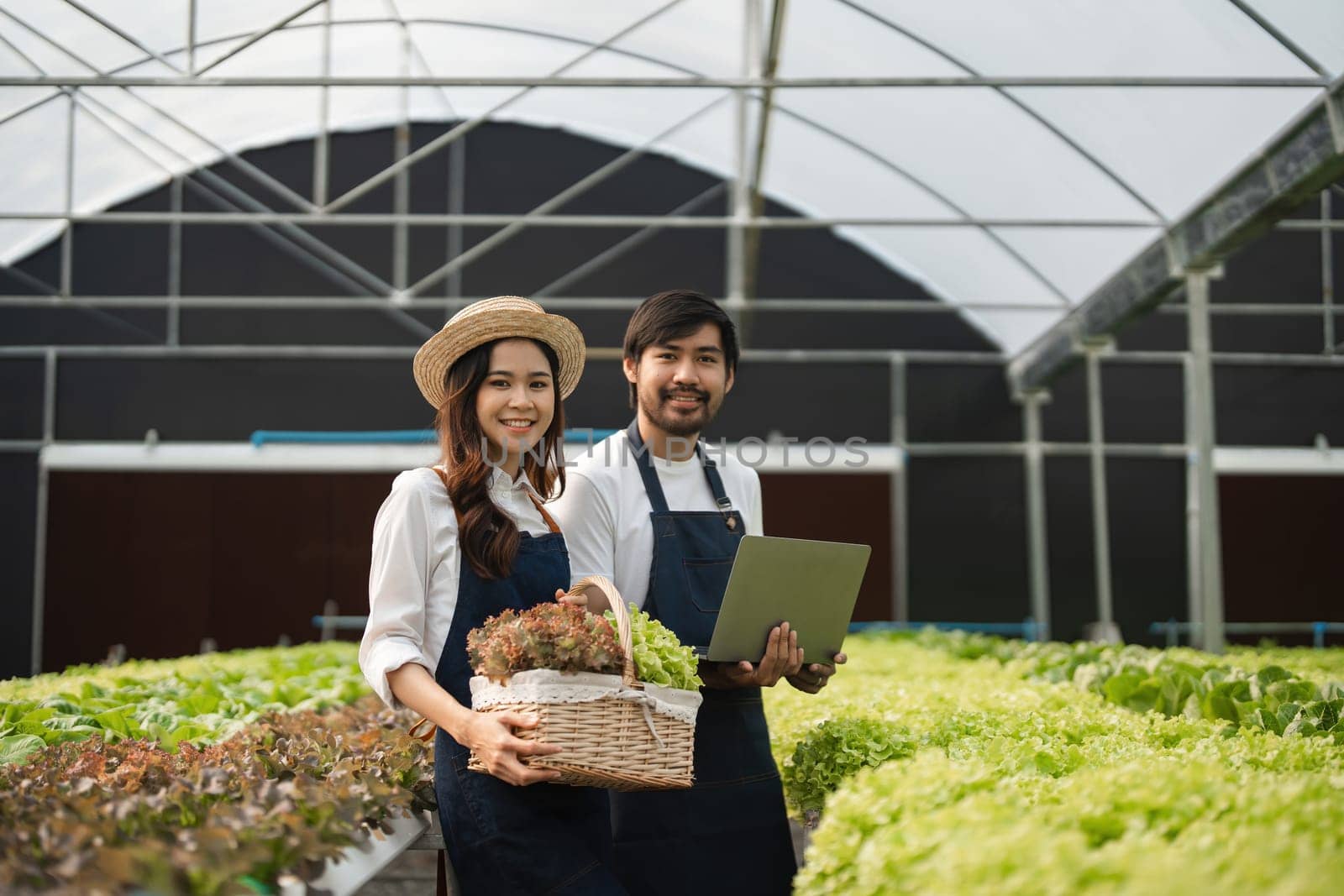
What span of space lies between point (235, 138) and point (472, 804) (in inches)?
362

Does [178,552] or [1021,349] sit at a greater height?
[1021,349]

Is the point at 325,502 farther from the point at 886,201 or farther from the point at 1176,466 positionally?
the point at 1176,466

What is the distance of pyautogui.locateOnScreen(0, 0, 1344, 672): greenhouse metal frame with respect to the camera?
17.6 feet

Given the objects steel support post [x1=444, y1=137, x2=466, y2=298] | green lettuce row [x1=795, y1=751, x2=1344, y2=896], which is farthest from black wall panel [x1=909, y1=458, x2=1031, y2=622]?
green lettuce row [x1=795, y1=751, x2=1344, y2=896]

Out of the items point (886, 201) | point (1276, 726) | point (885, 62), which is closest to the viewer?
point (1276, 726)

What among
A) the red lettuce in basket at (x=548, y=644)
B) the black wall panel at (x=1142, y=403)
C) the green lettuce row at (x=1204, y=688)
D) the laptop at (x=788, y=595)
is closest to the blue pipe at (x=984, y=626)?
the black wall panel at (x=1142, y=403)

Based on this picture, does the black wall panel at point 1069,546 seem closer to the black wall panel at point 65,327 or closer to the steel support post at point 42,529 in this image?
the black wall panel at point 65,327

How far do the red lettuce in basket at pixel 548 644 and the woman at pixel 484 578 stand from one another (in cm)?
8

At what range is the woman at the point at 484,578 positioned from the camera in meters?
2.10

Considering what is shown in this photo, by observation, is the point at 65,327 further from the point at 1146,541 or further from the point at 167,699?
the point at 1146,541

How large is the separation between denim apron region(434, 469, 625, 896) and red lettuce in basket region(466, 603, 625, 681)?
167 mm

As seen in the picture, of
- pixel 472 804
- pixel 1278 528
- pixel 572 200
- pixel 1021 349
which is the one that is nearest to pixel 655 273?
pixel 572 200

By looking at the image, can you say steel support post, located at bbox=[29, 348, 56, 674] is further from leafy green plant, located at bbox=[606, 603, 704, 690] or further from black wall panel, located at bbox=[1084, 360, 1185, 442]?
leafy green plant, located at bbox=[606, 603, 704, 690]

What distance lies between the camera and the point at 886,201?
31.7 feet
